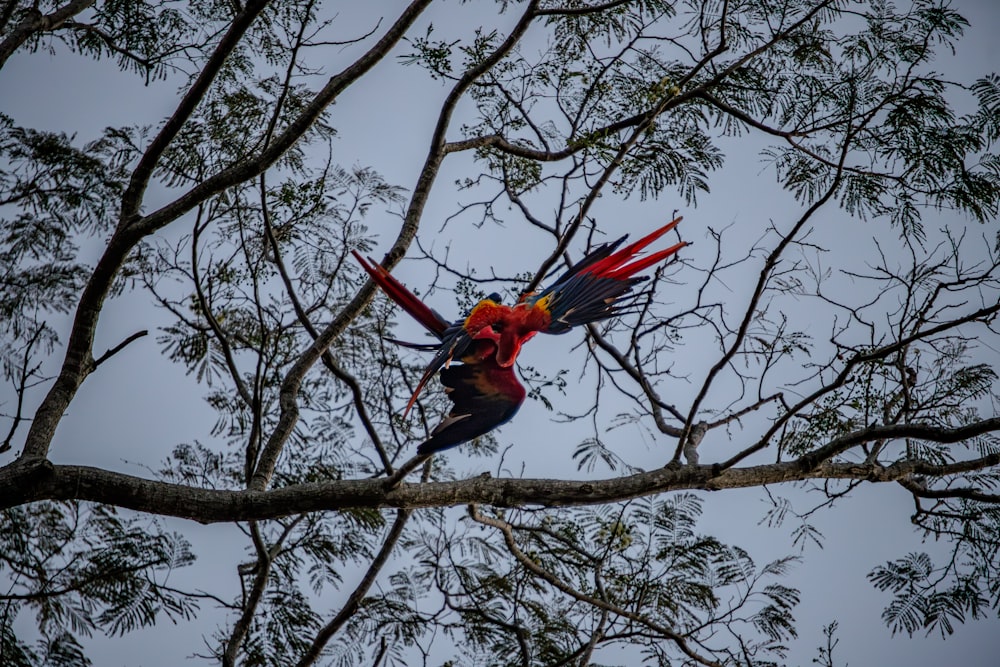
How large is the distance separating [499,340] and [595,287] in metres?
0.39

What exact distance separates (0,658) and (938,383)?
423cm

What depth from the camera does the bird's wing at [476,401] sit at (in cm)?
279

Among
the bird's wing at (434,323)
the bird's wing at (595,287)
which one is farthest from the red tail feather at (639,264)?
the bird's wing at (434,323)

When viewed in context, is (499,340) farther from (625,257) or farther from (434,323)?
(625,257)

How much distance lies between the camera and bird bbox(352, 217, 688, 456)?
9.20 ft

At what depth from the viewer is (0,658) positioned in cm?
338

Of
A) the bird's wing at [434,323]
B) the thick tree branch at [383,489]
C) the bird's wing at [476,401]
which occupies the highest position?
the bird's wing at [434,323]

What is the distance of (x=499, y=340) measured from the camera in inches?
112

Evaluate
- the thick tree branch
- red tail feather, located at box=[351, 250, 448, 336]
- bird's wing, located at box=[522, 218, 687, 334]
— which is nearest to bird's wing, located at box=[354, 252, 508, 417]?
red tail feather, located at box=[351, 250, 448, 336]

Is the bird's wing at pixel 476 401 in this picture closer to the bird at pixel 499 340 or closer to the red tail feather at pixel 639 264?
the bird at pixel 499 340

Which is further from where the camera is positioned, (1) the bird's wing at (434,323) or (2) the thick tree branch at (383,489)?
(1) the bird's wing at (434,323)

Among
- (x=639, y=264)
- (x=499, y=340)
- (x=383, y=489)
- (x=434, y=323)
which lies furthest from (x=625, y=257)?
(x=383, y=489)

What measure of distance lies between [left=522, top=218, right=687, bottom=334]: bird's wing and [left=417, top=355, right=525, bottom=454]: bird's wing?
0.23 metres

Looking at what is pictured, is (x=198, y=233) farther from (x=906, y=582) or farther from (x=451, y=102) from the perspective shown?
(x=906, y=582)
